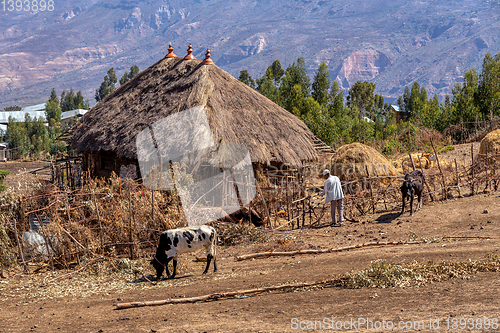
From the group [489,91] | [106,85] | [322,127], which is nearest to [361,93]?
[489,91]

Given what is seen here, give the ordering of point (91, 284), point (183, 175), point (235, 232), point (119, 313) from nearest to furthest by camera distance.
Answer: point (119, 313) < point (91, 284) < point (235, 232) < point (183, 175)

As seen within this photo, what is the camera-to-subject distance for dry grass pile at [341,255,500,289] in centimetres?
661

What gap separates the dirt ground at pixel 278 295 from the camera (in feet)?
17.9

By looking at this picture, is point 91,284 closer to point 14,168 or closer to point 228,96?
point 228,96

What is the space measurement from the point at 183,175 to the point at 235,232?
83.0 inches

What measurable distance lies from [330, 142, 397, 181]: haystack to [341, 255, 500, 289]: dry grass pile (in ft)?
29.0

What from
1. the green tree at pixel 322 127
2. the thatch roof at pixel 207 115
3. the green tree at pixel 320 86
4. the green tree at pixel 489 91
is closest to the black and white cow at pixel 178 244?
the thatch roof at pixel 207 115

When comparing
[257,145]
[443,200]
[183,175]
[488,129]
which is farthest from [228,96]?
[488,129]

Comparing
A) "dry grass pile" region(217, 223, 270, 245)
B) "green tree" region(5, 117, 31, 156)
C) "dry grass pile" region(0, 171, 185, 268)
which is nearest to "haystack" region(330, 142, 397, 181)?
"dry grass pile" region(217, 223, 270, 245)

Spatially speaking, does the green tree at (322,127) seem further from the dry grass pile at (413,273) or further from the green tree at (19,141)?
the green tree at (19,141)

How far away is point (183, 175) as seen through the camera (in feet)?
37.4

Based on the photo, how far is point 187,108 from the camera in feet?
42.4

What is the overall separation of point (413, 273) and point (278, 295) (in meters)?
2.12

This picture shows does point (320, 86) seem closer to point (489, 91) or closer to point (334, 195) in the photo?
point (489, 91)
